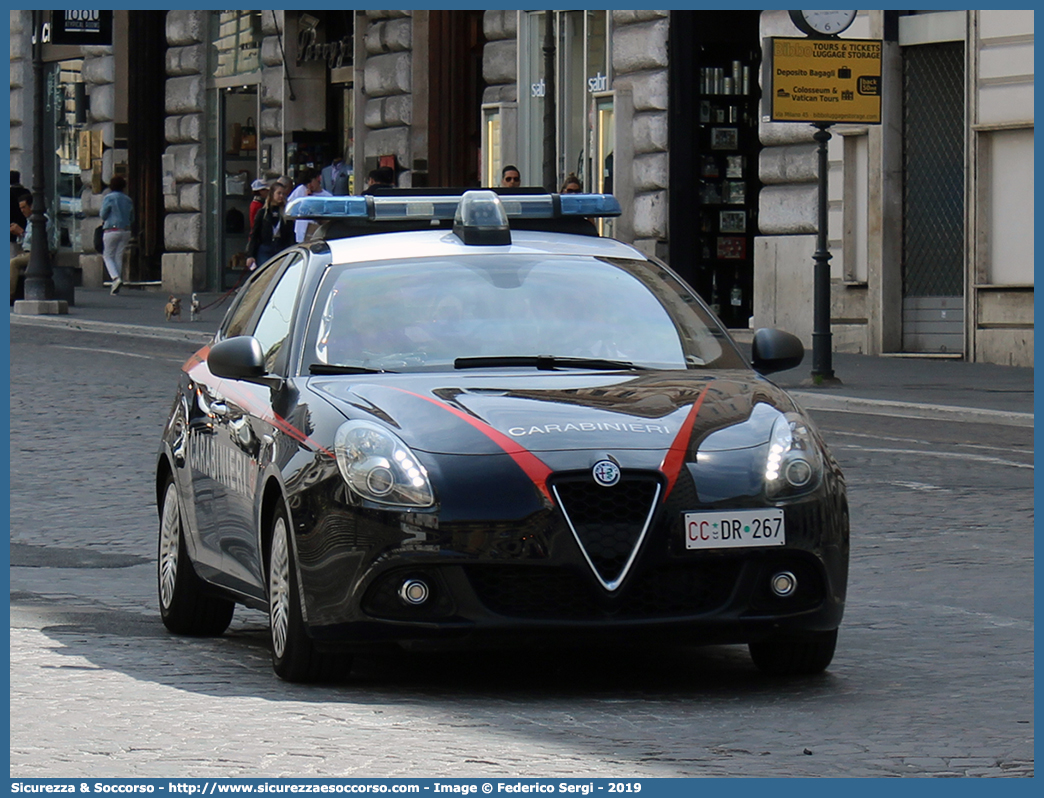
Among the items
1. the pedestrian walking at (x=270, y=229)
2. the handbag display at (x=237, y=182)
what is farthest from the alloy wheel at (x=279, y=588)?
→ the handbag display at (x=237, y=182)

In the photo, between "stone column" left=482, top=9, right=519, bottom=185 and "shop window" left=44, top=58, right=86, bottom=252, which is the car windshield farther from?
"shop window" left=44, top=58, right=86, bottom=252

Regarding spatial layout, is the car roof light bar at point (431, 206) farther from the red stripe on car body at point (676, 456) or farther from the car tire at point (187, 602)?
the red stripe on car body at point (676, 456)

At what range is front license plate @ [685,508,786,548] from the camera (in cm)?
626

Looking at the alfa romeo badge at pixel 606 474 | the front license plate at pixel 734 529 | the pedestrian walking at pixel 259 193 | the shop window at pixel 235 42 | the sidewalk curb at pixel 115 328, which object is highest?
the shop window at pixel 235 42

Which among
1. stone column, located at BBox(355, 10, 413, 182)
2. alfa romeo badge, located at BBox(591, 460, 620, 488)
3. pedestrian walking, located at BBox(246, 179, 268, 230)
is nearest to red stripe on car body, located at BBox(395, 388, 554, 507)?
alfa romeo badge, located at BBox(591, 460, 620, 488)

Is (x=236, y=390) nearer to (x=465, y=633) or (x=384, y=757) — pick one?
(x=465, y=633)

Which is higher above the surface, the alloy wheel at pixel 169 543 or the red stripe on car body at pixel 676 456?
the red stripe on car body at pixel 676 456

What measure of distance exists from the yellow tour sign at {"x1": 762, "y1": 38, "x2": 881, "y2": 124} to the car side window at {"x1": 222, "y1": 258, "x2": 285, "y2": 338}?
1169 cm

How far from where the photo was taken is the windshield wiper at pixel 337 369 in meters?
6.99

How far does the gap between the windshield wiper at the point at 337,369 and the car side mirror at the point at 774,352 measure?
130cm

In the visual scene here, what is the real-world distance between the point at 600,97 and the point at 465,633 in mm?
21938

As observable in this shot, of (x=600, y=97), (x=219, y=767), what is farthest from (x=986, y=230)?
(x=219, y=767)

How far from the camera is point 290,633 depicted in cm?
656

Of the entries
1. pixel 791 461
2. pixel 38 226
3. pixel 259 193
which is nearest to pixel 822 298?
pixel 259 193
